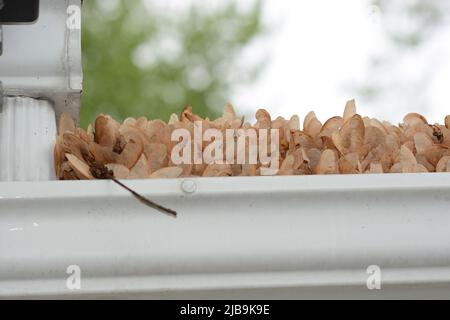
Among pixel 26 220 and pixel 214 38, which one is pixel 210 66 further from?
pixel 26 220

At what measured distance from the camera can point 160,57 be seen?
8.70m

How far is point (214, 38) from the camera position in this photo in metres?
8.84

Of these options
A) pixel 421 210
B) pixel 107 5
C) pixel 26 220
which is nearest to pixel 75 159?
pixel 26 220

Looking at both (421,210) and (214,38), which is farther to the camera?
(214,38)

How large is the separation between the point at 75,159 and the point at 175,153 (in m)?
0.19

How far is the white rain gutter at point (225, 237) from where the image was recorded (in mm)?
1342

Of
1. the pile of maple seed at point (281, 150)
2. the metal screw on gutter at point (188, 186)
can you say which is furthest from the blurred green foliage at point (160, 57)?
the metal screw on gutter at point (188, 186)

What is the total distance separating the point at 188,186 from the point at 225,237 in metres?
0.11

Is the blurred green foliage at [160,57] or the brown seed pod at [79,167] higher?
the blurred green foliage at [160,57]

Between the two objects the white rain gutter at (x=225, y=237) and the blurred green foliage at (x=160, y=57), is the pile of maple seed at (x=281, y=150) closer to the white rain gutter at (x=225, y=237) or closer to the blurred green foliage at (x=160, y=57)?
the white rain gutter at (x=225, y=237)

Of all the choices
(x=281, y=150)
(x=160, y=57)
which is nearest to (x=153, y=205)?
(x=281, y=150)

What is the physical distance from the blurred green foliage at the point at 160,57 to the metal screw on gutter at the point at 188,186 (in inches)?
278

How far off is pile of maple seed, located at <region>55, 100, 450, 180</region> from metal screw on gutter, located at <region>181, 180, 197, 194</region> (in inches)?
5.5

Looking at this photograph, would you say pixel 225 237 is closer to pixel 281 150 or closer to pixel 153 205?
pixel 153 205
